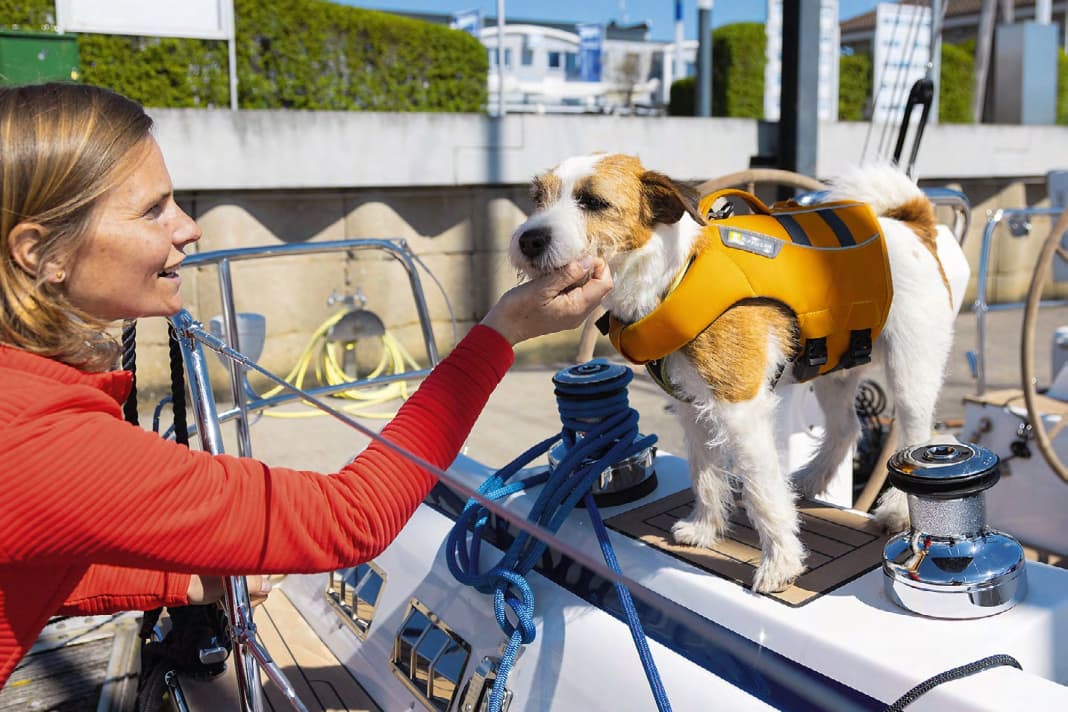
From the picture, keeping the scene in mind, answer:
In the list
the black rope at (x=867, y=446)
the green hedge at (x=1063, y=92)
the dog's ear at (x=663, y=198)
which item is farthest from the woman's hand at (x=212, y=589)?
the green hedge at (x=1063, y=92)

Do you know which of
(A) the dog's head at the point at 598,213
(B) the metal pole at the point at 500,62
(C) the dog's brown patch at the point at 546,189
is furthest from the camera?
(B) the metal pole at the point at 500,62

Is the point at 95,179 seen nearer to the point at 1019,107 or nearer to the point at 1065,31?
the point at 1019,107

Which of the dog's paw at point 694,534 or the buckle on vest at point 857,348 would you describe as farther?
the buckle on vest at point 857,348

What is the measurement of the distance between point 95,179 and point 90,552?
1.58ft

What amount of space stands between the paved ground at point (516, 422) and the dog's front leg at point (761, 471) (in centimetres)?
328

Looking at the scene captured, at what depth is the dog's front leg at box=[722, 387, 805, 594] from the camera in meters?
1.85

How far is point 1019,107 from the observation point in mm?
13102

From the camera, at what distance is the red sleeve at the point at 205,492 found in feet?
3.55

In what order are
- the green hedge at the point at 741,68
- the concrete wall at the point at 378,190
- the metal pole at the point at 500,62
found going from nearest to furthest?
the concrete wall at the point at 378,190 < the metal pole at the point at 500,62 < the green hedge at the point at 741,68

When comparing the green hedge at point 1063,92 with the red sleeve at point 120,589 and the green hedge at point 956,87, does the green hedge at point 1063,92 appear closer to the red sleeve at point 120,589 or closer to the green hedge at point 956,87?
the green hedge at point 956,87

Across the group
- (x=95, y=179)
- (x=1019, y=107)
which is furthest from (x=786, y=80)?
(x=1019, y=107)

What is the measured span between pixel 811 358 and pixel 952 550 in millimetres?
587

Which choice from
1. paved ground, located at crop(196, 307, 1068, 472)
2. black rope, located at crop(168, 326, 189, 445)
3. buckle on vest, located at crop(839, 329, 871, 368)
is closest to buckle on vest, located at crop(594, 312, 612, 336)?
buckle on vest, located at crop(839, 329, 871, 368)

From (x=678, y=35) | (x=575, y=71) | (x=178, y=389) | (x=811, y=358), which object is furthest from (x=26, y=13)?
(x=575, y=71)
